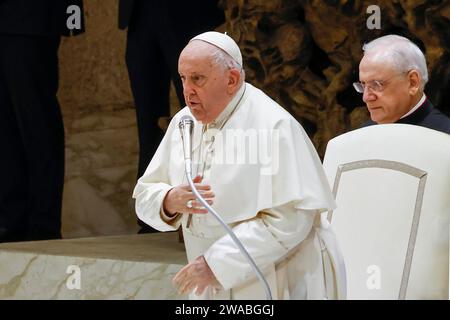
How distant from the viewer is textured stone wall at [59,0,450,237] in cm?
664

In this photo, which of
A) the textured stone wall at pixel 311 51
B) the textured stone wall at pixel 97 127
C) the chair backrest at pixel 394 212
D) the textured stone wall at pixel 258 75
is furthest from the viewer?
the textured stone wall at pixel 97 127

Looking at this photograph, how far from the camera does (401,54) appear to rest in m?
5.16

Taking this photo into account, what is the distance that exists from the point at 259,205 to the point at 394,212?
1.09 m

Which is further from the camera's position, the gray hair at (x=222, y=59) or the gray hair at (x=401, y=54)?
Answer: the gray hair at (x=401, y=54)

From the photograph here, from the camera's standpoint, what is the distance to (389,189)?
474 centimetres

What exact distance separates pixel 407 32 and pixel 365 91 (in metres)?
1.63

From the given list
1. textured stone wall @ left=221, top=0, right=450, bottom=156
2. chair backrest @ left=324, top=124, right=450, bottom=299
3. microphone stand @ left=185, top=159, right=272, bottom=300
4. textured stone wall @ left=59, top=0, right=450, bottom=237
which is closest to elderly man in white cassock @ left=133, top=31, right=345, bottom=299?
microphone stand @ left=185, top=159, right=272, bottom=300

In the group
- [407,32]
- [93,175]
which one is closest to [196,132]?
[407,32]

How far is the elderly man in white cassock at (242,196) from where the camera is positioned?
3709 millimetres

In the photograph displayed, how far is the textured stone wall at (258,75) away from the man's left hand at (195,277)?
3029mm

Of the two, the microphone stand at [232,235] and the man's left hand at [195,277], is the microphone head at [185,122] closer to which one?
the microphone stand at [232,235]

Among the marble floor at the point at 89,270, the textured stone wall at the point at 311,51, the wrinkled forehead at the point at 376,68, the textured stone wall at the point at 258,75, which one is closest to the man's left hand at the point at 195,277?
the wrinkled forehead at the point at 376,68

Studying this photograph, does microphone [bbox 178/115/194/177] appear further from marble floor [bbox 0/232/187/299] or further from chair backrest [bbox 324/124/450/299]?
marble floor [bbox 0/232/187/299]
